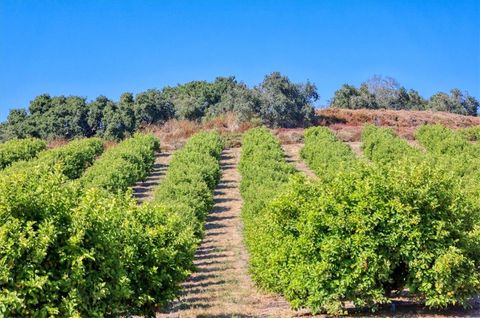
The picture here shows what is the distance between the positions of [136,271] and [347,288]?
5.03m

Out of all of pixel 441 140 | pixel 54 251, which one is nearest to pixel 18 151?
pixel 441 140

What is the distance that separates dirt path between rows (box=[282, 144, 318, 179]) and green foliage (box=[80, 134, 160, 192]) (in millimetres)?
11708

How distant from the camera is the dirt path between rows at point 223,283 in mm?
17047

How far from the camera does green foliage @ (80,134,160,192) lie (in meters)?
35.5

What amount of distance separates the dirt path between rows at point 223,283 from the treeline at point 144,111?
103 ft

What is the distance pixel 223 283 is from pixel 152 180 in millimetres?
26259

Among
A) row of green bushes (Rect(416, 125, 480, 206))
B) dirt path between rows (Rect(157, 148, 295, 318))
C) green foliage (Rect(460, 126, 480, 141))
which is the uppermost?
green foliage (Rect(460, 126, 480, 141))

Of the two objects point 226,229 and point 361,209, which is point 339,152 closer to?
point 226,229

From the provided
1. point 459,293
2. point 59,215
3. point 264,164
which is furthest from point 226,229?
point 59,215

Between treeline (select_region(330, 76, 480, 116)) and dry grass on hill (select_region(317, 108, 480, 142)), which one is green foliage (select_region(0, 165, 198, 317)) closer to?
dry grass on hill (select_region(317, 108, 480, 142))

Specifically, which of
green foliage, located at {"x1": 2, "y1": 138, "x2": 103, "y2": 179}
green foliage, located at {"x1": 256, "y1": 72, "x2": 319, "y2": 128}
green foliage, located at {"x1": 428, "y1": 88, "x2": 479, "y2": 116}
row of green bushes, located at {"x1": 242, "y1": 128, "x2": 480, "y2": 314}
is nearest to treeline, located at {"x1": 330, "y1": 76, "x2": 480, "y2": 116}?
green foliage, located at {"x1": 428, "y1": 88, "x2": 479, "y2": 116}

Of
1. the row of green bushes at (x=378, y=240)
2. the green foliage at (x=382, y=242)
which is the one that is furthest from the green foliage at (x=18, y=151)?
the green foliage at (x=382, y=242)

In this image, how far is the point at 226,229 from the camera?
32281mm

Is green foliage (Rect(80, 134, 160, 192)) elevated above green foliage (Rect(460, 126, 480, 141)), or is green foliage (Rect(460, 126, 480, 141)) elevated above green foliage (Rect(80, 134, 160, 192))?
green foliage (Rect(460, 126, 480, 141))
